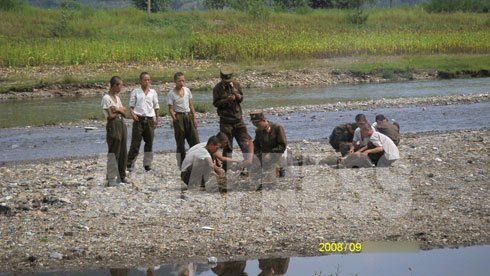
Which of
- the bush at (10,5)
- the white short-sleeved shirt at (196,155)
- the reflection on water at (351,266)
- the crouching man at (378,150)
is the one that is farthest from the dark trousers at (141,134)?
the bush at (10,5)

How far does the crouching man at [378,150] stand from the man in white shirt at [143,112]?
346 cm

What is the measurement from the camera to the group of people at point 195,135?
47.6 feet

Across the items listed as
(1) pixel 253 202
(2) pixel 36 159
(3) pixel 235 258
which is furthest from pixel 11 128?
(3) pixel 235 258

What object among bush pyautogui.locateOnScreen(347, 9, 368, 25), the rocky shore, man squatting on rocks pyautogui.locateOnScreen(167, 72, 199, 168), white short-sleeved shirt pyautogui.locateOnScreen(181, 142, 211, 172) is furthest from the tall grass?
white short-sleeved shirt pyautogui.locateOnScreen(181, 142, 211, 172)

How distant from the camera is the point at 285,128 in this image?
78.4ft

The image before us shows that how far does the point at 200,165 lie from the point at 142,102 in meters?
2.01

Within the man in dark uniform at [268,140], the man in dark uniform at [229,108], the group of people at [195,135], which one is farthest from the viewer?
the man in dark uniform at [229,108]

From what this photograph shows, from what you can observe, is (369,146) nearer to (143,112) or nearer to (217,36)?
(143,112)

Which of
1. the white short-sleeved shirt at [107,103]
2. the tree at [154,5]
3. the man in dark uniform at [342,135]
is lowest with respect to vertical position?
the tree at [154,5]

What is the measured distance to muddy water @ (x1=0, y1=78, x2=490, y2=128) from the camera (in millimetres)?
27391

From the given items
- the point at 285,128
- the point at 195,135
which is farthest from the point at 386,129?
the point at 285,128

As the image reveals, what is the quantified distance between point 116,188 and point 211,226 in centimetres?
282

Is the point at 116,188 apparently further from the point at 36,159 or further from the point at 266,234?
the point at 36,159
